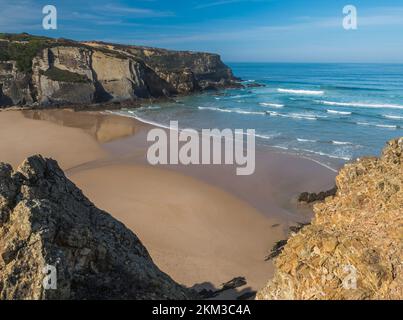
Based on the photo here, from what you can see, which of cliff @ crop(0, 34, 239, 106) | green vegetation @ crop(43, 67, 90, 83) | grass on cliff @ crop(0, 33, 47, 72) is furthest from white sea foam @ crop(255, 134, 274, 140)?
grass on cliff @ crop(0, 33, 47, 72)

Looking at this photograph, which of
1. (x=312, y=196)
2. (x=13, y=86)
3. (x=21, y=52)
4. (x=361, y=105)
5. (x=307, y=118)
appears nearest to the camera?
(x=312, y=196)

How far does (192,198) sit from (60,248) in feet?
48.5

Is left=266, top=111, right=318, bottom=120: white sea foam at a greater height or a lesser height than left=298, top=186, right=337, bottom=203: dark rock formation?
greater

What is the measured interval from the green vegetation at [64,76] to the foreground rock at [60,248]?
1904 inches

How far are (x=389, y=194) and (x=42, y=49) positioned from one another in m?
60.0

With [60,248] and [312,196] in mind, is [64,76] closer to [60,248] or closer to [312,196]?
[312,196]

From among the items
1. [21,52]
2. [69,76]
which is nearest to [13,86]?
[69,76]

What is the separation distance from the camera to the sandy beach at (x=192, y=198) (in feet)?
48.6

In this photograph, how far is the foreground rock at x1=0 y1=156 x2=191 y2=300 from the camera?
5758 mm

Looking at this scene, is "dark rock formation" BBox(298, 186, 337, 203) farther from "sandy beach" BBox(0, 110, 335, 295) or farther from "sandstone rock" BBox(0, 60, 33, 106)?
"sandstone rock" BBox(0, 60, 33, 106)

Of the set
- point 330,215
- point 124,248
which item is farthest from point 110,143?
point 330,215

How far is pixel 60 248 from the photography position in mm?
6359

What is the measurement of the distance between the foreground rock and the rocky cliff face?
2471 mm
